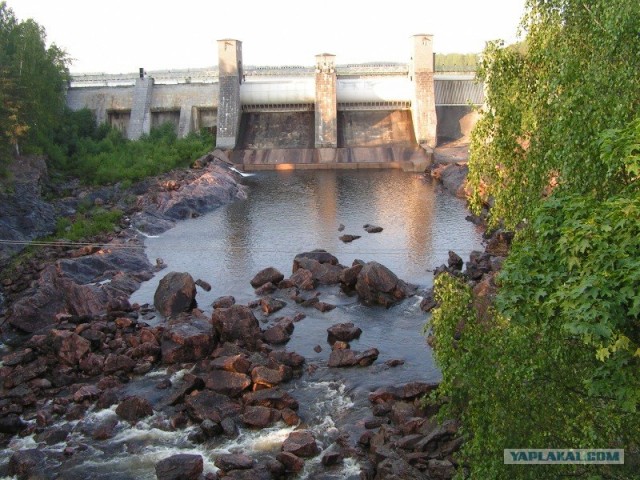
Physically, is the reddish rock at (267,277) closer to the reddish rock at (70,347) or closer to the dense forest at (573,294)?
the reddish rock at (70,347)

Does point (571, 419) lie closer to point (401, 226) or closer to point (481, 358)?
point (481, 358)

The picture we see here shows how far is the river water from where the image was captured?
56.2 feet

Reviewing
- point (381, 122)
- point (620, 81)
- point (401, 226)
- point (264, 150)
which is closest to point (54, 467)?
point (620, 81)

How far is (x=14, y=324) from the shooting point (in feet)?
81.7

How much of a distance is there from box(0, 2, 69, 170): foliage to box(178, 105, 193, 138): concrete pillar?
393 inches

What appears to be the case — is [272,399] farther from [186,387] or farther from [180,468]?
[180,468]

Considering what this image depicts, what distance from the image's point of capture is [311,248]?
33906 mm

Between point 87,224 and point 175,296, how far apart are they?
42.1ft

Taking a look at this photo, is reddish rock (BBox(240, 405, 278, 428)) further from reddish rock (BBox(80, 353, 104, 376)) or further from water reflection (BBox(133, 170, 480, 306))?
water reflection (BBox(133, 170, 480, 306))

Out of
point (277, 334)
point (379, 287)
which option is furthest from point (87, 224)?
point (379, 287)

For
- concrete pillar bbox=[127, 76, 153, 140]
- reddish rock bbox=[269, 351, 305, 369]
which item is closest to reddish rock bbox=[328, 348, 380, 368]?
reddish rock bbox=[269, 351, 305, 369]

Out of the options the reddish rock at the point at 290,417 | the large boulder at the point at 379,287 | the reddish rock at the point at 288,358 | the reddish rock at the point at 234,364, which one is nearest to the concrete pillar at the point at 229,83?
the large boulder at the point at 379,287

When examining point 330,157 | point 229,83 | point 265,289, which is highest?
point 229,83

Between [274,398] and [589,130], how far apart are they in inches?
458
